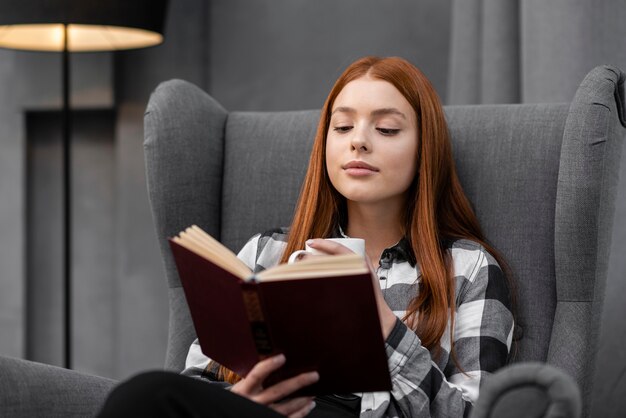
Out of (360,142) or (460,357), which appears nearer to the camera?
(460,357)

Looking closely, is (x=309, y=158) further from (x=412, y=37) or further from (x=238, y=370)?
(x=412, y=37)

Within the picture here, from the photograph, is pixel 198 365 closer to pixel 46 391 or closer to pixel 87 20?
pixel 46 391

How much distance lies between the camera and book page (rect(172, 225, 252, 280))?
1.16 meters

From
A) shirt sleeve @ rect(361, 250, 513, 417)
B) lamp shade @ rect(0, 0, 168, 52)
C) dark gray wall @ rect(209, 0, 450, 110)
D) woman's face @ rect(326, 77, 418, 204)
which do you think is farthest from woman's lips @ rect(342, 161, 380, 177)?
dark gray wall @ rect(209, 0, 450, 110)

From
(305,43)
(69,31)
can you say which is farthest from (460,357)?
(69,31)

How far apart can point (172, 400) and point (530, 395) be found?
A: 41cm

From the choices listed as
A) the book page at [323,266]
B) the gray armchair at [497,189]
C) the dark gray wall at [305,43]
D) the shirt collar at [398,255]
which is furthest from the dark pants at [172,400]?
the dark gray wall at [305,43]

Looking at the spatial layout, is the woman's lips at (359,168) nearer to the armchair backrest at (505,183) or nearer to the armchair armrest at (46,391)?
the armchair backrest at (505,183)

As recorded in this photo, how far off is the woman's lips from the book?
395 mm

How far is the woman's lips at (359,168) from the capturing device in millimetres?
1559

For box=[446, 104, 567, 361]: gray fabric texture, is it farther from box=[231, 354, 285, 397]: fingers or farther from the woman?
box=[231, 354, 285, 397]: fingers

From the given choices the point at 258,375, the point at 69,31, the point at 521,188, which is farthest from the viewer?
the point at 69,31

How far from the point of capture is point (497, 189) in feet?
5.48

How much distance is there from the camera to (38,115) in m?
2.82
